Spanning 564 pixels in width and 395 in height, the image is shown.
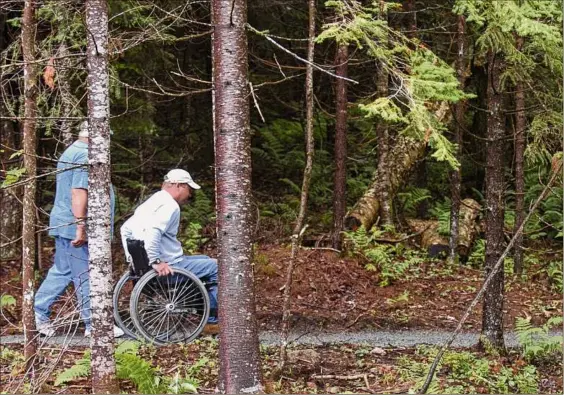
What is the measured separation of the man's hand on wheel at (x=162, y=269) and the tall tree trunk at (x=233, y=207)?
7.55 ft

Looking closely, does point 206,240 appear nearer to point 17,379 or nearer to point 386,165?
point 386,165

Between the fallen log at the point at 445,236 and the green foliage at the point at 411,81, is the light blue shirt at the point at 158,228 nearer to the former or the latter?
the green foliage at the point at 411,81

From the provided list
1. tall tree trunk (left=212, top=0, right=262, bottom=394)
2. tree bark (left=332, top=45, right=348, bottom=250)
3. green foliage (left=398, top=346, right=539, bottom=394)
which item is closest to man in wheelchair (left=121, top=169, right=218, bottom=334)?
tall tree trunk (left=212, top=0, right=262, bottom=394)

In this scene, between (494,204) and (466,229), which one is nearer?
(494,204)

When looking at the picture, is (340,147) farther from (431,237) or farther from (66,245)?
(66,245)

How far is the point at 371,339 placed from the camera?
8312 millimetres

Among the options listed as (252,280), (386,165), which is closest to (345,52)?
(386,165)

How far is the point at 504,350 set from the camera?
725 centimetres

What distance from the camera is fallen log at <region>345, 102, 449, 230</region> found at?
12719 mm

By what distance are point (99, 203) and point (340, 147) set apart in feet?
21.5

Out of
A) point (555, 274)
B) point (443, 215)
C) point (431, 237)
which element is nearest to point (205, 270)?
A: point (431, 237)

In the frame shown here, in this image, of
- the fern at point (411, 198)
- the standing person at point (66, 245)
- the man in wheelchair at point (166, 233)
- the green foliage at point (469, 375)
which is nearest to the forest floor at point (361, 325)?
the green foliage at point (469, 375)

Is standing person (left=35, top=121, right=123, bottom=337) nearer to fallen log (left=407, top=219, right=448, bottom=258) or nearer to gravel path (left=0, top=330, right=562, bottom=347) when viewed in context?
gravel path (left=0, top=330, right=562, bottom=347)

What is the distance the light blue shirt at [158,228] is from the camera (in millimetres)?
7660
